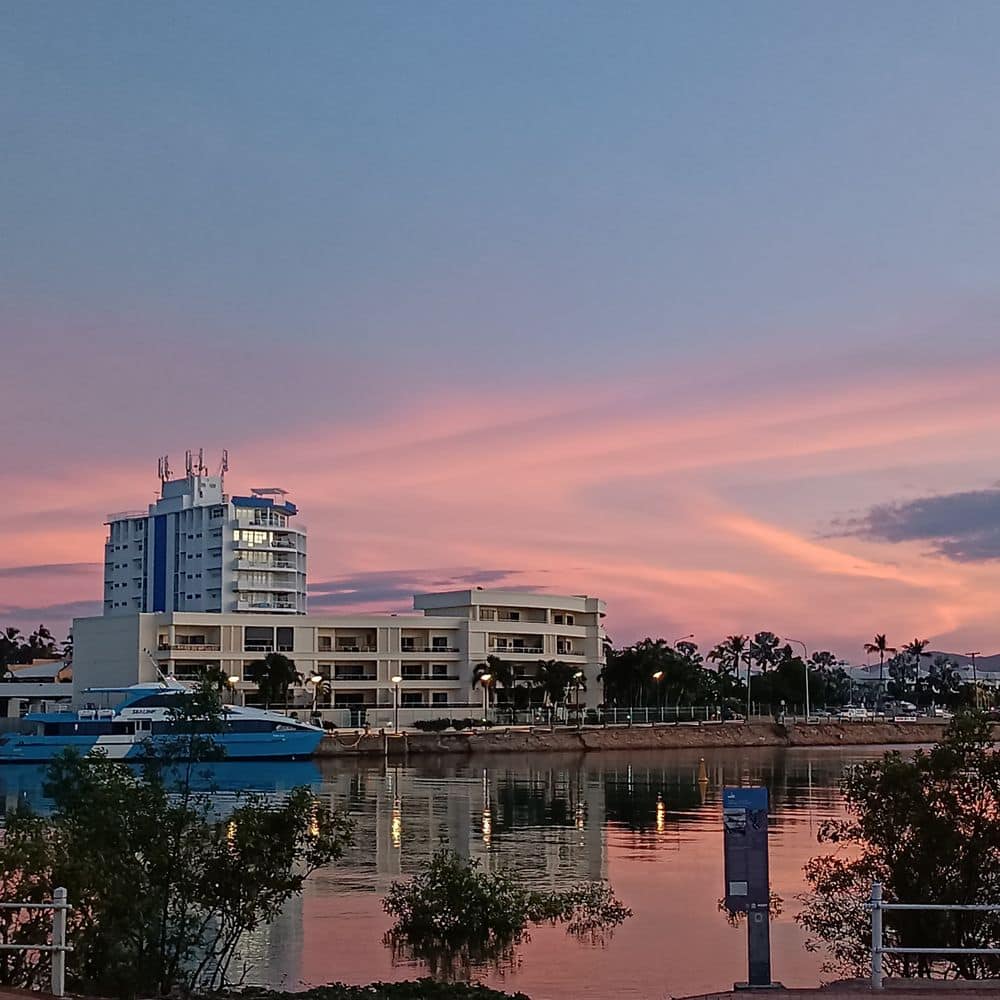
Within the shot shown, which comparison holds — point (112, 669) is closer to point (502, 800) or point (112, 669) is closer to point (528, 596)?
point (528, 596)

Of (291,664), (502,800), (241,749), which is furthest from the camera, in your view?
(291,664)

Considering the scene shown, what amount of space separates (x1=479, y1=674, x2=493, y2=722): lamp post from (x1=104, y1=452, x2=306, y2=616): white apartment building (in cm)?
2687

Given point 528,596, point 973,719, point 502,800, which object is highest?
point 528,596

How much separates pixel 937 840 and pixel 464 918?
8667mm

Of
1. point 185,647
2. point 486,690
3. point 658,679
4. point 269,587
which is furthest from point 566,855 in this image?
point 269,587

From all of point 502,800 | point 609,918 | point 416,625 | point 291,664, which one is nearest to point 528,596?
point 416,625

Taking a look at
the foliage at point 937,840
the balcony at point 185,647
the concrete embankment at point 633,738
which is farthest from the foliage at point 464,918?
the balcony at point 185,647

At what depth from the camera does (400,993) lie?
16188 mm

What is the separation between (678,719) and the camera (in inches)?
4926

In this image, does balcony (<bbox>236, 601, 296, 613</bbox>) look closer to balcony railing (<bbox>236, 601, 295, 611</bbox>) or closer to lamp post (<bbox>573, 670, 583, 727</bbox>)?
balcony railing (<bbox>236, 601, 295, 611</bbox>)

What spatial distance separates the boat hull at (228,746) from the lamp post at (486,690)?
3139 centimetres

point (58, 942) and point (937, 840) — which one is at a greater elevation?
point (937, 840)

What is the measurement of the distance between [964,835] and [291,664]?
10004cm

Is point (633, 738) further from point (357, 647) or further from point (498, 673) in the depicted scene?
point (357, 647)
